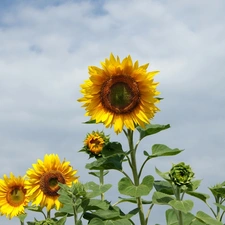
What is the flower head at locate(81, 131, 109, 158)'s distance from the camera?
5184 millimetres

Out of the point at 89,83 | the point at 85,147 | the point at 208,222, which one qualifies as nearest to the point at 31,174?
the point at 85,147

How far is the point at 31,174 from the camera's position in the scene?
552cm

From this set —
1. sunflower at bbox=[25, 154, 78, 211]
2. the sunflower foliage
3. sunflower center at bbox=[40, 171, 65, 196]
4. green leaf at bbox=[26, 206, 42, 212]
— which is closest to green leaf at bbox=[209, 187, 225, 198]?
the sunflower foliage

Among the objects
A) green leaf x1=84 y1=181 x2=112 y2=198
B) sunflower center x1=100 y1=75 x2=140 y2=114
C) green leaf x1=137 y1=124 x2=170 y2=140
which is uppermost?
sunflower center x1=100 y1=75 x2=140 y2=114

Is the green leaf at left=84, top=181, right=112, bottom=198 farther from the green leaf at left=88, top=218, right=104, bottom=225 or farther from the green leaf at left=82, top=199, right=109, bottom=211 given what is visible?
the green leaf at left=88, top=218, right=104, bottom=225

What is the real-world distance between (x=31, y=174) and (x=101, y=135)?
3.07 ft

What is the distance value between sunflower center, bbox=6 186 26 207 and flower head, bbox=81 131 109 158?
1.42 metres

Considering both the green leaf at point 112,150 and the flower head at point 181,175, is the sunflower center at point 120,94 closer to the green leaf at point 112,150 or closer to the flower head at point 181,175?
the green leaf at point 112,150

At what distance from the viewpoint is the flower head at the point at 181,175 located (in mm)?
3848

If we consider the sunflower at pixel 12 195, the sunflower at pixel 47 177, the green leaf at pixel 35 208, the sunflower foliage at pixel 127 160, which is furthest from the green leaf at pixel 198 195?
the sunflower at pixel 12 195

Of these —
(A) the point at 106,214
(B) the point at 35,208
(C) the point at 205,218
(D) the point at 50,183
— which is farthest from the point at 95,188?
(B) the point at 35,208

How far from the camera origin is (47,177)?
5.50 metres

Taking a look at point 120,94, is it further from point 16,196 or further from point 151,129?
point 16,196

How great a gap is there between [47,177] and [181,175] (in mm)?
2069
